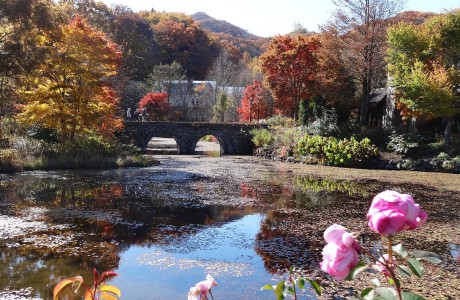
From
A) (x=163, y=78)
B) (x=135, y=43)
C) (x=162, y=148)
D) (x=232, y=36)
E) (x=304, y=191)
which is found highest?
(x=232, y=36)

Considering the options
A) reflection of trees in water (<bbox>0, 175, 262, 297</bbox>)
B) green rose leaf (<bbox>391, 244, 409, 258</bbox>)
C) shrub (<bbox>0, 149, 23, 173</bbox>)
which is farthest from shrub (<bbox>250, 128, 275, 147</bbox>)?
green rose leaf (<bbox>391, 244, 409, 258</bbox>)

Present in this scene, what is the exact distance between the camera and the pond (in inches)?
203

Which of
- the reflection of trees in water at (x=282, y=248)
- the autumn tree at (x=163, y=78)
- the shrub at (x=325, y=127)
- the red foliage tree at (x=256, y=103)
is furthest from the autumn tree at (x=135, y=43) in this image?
the reflection of trees in water at (x=282, y=248)

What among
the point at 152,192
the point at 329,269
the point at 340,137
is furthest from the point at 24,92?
the point at 329,269

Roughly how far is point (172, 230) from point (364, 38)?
58.3ft

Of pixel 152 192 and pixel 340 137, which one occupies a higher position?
pixel 340 137

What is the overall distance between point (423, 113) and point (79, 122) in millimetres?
14199

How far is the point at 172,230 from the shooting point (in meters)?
7.41

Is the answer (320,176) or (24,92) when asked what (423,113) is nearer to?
(320,176)

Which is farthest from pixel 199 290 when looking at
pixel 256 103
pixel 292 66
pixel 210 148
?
pixel 210 148

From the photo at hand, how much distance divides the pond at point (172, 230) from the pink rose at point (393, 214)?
361 cm

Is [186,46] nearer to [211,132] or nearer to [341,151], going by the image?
[211,132]

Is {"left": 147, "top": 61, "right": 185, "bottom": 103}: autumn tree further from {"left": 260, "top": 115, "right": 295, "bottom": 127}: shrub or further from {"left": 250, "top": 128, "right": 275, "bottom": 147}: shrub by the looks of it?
{"left": 250, "top": 128, "right": 275, "bottom": 147}: shrub

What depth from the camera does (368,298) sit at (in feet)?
4.52
